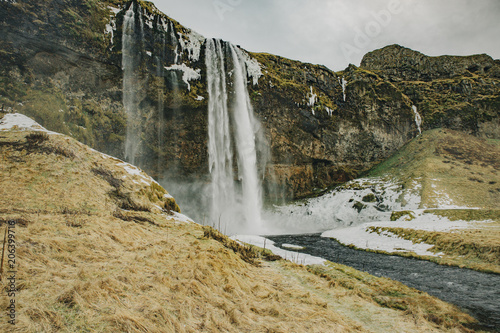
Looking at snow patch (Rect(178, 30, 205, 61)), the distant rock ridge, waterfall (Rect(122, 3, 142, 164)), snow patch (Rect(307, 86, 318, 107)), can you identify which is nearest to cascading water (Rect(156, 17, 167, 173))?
waterfall (Rect(122, 3, 142, 164))

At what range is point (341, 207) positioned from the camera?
42.1m

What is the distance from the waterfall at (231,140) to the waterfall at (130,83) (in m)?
10.1

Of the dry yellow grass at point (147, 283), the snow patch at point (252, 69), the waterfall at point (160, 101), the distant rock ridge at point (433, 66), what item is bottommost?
the dry yellow grass at point (147, 283)

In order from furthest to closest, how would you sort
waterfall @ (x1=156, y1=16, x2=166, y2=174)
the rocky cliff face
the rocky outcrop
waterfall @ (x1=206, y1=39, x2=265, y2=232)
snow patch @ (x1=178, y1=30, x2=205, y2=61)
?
the rocky outcrop < waterfall @ (x1=206, y1=39, x2=265, y2=232) < snow patch @ (x1=178, y1=30, x2=205, y2=61) < waterfall @ (x1=156, y1=16, x2=166, y2=174) < the rocky cliff face

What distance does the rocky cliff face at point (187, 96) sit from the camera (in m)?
27.0

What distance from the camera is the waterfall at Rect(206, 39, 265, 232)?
37.8 meters

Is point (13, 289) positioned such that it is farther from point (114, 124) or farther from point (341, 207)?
point (341, 207)

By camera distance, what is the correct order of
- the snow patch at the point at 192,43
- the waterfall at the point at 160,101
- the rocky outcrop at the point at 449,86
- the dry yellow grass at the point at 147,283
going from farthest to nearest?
the rocky outcrop at the point at 449,86 → the snow patch at the point at 192,43 → the waterfall at the point at 160,101 → the dry yellow grass at the point at 147,283

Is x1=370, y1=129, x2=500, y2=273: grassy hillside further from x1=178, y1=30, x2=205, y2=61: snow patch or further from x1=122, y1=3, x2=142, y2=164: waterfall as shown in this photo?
x1=178, y1=30, x2=205, y2=61: snow patch

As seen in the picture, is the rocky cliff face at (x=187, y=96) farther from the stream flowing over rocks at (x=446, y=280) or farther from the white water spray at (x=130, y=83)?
the stream flowing over rocks at (x=446, y=280)

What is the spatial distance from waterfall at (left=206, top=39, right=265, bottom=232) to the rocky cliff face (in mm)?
1709

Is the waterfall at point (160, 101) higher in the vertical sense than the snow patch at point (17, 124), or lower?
higher

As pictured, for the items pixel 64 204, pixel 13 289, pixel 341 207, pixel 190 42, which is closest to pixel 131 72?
pixel 190 42

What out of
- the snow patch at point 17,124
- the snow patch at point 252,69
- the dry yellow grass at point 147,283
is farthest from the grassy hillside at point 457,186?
the snow patch at point 252,69
